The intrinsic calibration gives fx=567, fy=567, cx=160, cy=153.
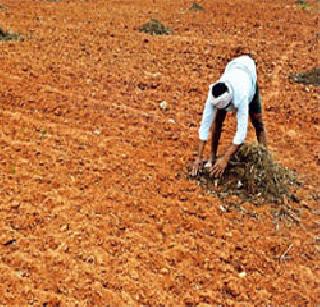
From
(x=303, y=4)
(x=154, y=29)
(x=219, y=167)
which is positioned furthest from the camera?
(x=303, y=4)

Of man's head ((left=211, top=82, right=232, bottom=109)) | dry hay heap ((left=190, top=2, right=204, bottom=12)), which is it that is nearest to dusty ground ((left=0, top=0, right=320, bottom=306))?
man's head ((left=211, top=82, right=232, bottom=109))

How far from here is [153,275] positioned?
3.68m

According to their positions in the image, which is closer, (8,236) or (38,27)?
(8,236)

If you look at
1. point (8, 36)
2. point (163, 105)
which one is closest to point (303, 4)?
point (8, 36)

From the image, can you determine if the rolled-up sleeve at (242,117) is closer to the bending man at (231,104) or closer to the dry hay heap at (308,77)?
the bending man at (231,104)

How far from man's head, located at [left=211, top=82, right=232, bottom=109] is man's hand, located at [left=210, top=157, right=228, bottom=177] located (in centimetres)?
53

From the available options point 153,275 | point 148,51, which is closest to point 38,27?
point 148,51

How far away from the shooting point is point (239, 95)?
428 cm

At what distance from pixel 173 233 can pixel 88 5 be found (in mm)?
8317

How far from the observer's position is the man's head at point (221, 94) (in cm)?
421

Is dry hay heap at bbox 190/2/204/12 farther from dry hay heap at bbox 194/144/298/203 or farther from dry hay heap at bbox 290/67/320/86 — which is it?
dry hay heap at bbox 194/144/298/203

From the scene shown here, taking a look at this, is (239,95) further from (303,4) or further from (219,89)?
(303,4)

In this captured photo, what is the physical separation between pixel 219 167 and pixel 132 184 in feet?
2.40

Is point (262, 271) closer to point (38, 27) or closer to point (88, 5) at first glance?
point (38, 27)
